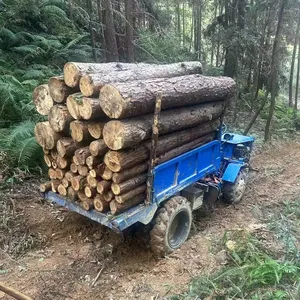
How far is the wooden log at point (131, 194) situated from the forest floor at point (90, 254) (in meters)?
1.05

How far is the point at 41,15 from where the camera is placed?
12047 millimetres

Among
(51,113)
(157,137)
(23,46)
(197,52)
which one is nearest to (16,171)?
(51,113)

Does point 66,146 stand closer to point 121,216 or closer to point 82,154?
point 82,154

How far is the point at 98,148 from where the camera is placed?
4438 mm

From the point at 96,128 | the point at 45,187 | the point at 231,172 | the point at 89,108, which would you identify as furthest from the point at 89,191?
the point at 231,172

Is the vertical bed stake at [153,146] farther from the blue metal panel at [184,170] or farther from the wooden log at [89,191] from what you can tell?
the wooden log at [89,191]

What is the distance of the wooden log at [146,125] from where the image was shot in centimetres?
426

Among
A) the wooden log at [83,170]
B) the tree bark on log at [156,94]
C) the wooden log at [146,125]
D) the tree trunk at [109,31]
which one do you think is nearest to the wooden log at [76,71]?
the tree bark on log at [156,94]

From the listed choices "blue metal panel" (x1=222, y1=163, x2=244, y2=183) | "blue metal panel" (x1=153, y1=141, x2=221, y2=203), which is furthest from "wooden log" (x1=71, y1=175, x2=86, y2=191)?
"blue metal panel" (x1=222, y1=163, x2=244, y2=183)

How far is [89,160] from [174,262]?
1934 millimetres

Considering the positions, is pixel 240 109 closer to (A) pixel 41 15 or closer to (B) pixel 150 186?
(A) pixel 41 15

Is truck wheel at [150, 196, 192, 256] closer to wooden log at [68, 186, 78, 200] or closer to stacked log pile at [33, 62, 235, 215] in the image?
stacked log pile at [33, 62, 235, 215]

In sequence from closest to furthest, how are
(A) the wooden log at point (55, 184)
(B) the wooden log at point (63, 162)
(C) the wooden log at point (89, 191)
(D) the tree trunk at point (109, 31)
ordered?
1. (C) the wooden log at point (89, 191)
2. (B) the wooden log at point (63, 162)
3. (A) the wooden log at point (55, 184)
4. (D) the tree trunk at point (109, 31)

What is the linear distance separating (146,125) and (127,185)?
86 cm
